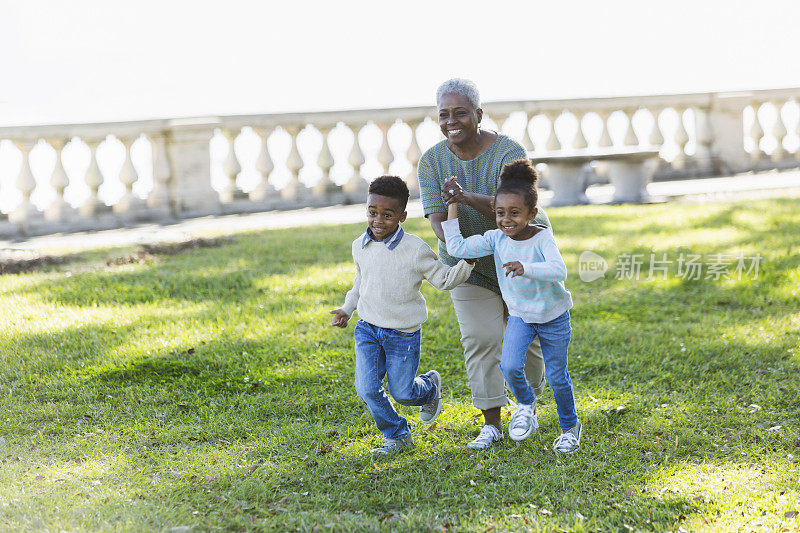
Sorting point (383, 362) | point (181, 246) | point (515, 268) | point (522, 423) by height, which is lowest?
point (522, 423)

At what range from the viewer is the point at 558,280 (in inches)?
171

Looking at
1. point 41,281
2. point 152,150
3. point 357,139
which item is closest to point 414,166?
point 357,139

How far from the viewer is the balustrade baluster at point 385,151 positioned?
13.1 m

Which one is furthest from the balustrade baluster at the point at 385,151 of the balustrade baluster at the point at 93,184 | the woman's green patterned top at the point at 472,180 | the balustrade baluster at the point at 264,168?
the woman's green patterned top at the point at 472,180

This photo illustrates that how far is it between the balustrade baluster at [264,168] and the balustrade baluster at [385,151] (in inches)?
63.7

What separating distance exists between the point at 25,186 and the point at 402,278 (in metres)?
8.33

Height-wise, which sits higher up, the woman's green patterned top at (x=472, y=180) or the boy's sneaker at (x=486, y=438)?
the woman's green patterned top at (x=472, y=180)

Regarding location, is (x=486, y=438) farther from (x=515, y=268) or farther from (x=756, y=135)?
(x=756, y=135)

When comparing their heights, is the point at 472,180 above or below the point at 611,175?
above

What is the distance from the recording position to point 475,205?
4.45 m

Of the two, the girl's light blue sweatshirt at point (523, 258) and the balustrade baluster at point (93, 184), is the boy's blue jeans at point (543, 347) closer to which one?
the girl's light blue sweatshirt at point (523, 258)

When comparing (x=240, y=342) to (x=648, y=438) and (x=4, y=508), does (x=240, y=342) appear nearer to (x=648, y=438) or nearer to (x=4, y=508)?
(x=4, y=508)

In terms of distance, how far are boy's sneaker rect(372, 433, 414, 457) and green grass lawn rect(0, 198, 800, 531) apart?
0.22 feet

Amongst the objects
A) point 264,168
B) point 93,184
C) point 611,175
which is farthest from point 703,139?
point 93,184
